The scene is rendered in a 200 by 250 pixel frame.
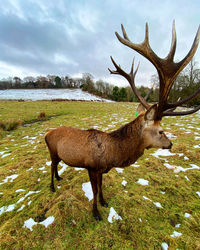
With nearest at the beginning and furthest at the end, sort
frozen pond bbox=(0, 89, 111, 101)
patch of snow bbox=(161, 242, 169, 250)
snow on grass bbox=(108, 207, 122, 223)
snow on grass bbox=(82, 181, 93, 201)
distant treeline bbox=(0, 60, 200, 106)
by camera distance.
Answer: patch of snow bbox=(161, 242, 169, 250), snow on grass bbox=(108, 207, 122, 223), snow on grass bbox=(82, 181, 93, 201), frozen pond bbox=(0, 89, 111, 101), distant treeline bbox=(0, 60, 200, 106)

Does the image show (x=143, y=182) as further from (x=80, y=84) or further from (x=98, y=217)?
(x=80, y=84)

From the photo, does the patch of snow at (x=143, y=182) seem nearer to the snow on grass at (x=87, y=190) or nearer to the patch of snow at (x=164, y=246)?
the patch of snow at (x=164, y=246)

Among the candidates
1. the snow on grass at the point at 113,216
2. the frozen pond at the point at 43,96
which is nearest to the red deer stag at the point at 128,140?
the snow on grass at the point at 113,216

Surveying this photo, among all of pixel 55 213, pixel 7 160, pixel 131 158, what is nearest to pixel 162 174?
pixel 131 158

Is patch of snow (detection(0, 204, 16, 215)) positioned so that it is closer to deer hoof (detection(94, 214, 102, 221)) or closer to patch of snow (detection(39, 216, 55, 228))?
patch of snow (detection(39, 216, 55, 228))

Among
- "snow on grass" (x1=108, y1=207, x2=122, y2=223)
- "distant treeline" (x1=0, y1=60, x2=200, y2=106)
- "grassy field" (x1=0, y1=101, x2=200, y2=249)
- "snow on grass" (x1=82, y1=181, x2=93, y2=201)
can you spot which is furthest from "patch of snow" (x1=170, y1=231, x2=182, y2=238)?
"distant treeline" (x1=0, y1=60, x2=200, y2=106)

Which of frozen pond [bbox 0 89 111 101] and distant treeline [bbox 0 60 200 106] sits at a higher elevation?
distant treeline [bbox 0 60 200 106]

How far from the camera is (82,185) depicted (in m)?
3.09

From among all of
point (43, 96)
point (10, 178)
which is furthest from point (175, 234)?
Answer: point (43, 96)

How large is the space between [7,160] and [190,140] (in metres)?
8.27

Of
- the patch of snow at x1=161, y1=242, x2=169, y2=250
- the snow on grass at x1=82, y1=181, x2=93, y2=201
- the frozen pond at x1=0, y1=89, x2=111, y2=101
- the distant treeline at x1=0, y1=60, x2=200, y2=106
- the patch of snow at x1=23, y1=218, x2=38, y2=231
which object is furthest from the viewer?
the distant treeline at x1=0, y1=60, x2=200, y2=106

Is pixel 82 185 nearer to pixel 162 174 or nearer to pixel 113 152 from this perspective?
pixel 113 152

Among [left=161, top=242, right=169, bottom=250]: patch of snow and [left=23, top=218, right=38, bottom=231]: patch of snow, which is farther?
[left=23, top=218, right=38, bottom=231]: patch of snow

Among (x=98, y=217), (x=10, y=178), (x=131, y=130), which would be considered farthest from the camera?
(x=10, y=178)
